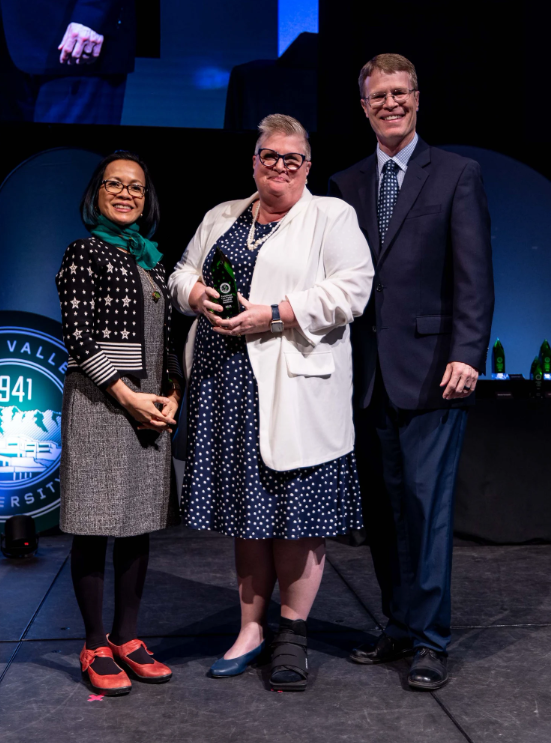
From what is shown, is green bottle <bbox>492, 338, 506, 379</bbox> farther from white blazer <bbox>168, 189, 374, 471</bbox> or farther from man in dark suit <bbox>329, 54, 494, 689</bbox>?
white blazer <bbox>168, 189, 374, 471</bbox>

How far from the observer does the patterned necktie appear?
2.44 metres

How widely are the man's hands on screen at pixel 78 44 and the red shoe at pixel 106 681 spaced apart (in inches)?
131

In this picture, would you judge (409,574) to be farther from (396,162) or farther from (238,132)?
(238,132)

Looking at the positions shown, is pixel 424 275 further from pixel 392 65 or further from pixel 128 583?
pixel 128 583

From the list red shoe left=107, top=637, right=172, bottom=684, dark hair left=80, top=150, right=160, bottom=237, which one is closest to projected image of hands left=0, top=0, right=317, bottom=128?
dark hair left=80, top=150, right=160, bottom=237

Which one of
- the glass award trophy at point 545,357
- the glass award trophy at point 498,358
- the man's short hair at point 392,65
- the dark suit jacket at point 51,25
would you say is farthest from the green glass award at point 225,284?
the glass award trophy at point 545,357

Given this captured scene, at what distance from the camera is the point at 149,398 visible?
2275mm

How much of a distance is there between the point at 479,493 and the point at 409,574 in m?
1.76

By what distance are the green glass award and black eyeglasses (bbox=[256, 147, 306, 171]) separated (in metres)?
0.29

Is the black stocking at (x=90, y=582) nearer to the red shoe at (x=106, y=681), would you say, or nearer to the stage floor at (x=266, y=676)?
the red shoe at (x=106, y=681)

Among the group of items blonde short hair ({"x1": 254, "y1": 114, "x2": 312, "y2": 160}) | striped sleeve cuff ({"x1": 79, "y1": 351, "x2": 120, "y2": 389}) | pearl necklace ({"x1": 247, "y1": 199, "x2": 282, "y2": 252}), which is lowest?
striped sleeve cuff ({"x1": 79, "y1": 351, "x2": 120, "y2": 389})

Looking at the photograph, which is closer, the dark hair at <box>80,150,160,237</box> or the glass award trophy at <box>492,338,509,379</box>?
the dark hair at <box>80,150,160,237</box>

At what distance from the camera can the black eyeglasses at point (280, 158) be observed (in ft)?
7.48

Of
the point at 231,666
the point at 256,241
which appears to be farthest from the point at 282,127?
the point at 231,666
